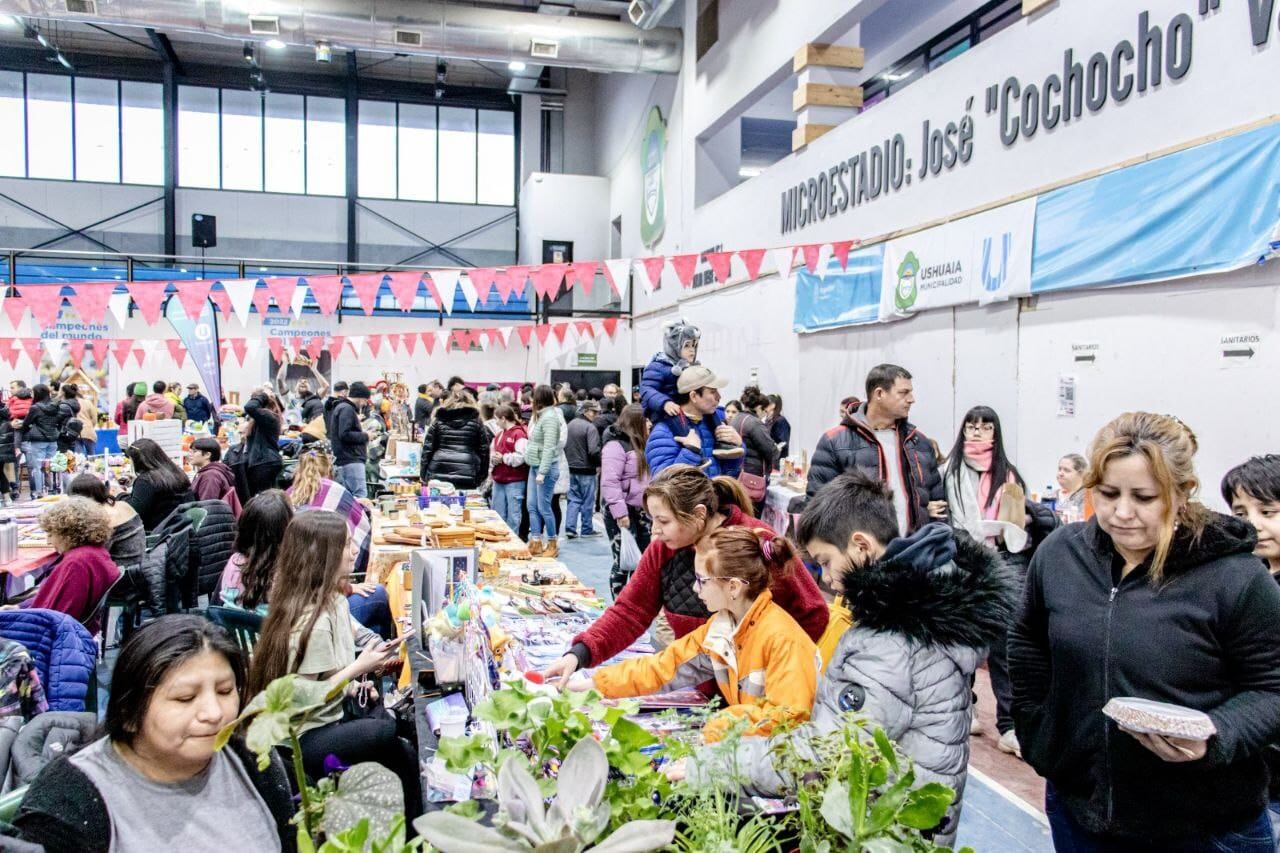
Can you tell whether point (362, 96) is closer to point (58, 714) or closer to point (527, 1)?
point (527, 1)

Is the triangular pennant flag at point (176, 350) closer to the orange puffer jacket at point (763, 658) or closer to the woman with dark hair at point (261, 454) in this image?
the woman with dark hair at point (261, 454)

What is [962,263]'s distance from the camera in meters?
6.43

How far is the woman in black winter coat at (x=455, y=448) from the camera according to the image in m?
7.32

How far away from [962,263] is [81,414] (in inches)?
401

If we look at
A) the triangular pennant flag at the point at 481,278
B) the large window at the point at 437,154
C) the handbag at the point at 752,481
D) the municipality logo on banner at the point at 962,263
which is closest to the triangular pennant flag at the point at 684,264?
the triangular pennant flag at the point at 481,278

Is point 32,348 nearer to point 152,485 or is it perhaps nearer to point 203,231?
point 203,231

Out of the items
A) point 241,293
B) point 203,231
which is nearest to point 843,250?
point 241,293

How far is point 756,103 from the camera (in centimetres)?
1105

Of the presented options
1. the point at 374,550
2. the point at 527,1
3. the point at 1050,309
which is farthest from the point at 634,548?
the point at 527,1

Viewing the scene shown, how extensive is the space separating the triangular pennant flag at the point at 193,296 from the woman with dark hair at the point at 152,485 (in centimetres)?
268

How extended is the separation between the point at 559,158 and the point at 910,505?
1838cm

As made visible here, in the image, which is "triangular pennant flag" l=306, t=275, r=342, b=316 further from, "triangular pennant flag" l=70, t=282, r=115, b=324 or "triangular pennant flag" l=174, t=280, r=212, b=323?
"triangular pennant flag" l=70, t=282, r=115, b=324

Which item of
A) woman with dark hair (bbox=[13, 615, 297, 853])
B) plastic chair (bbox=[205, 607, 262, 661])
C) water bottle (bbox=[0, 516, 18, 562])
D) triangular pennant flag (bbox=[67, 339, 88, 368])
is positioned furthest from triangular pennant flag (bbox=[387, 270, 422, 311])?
triangular pennant flag (bbox=[67, 339, 88, 368])

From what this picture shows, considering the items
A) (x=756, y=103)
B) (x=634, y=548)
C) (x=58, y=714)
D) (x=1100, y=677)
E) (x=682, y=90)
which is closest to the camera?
(x=1100, y=677)
